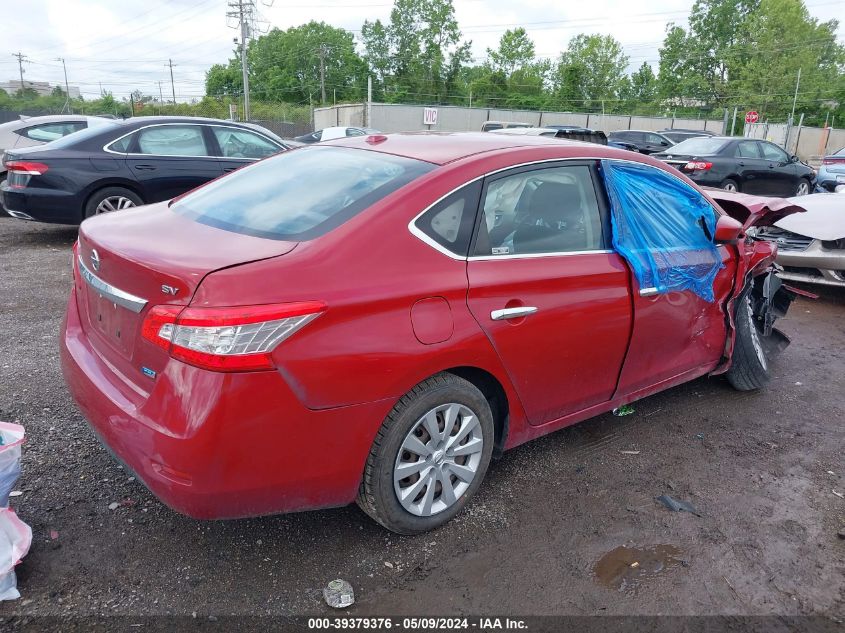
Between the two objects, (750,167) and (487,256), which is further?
(750,167)

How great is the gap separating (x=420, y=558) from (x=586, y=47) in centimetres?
8807

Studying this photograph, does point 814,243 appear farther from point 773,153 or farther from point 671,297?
point 773,153

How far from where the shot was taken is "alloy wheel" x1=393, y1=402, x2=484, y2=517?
2623 mm

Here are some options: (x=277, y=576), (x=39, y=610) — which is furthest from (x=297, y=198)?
(x=39, y=610)

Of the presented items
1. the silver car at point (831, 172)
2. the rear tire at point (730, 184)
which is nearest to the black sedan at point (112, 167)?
the rear tire at point (730, 184)

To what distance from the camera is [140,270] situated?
2363 mm

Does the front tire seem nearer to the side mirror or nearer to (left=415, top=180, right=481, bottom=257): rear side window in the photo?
(left=415, top=180, right=481, bottom=257): rear side window

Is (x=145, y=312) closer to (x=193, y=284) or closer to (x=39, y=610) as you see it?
(x=193, y=284)

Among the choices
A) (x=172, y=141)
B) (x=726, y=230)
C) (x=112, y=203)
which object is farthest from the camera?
(x=172, y=141)

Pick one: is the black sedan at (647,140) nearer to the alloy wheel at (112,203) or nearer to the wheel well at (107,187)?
the wheel well at (107,187)

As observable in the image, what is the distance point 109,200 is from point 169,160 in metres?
0.83

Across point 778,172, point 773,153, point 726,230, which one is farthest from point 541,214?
point 773,153

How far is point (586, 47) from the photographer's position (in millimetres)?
81188

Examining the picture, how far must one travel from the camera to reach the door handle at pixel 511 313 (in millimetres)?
2719
